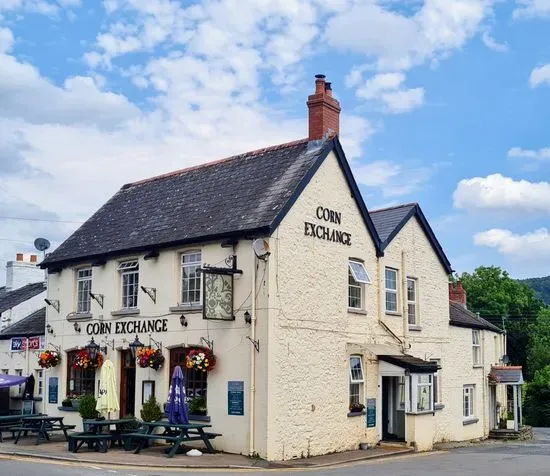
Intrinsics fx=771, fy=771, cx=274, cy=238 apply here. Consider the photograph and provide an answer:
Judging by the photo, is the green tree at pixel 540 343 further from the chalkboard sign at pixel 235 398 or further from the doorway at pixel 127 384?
the chalkboard sign at pixel 235 398

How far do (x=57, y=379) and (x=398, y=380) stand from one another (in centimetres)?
1134

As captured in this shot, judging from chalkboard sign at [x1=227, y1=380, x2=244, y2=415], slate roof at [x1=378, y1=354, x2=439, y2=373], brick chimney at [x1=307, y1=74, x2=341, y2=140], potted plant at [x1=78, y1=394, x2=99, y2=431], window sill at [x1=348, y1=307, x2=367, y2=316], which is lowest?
potted plant at [x1=78, y1=394, x2=99, y2=431]

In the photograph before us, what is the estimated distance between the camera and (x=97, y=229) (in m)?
26.6

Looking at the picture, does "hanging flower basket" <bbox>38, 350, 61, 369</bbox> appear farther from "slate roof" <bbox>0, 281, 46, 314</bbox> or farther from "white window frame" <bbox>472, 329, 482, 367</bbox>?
"white window frame" <bbox>472, 329, 482, 367</bbox>

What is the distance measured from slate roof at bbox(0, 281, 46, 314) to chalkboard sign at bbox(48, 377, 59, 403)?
22.3ft

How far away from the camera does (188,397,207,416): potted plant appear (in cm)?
2105

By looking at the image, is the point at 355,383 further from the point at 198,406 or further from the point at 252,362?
the point at 198,406

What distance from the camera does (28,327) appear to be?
29.8 metres

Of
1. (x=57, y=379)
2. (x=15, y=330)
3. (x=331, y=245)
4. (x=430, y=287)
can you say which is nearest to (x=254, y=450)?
(x=331, y=245)

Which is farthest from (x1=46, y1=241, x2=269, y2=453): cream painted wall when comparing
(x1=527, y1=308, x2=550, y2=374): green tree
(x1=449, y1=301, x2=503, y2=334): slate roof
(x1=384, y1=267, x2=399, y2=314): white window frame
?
(x1=527, y1=308, x2=550, y2=374): green tree

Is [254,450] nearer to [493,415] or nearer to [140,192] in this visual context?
[140,192]

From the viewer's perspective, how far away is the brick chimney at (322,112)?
23.0 m

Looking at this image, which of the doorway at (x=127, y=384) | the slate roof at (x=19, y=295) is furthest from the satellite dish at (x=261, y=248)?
the slate roof at (x=19, y=295)

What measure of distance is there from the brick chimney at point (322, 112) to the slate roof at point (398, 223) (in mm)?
4356
